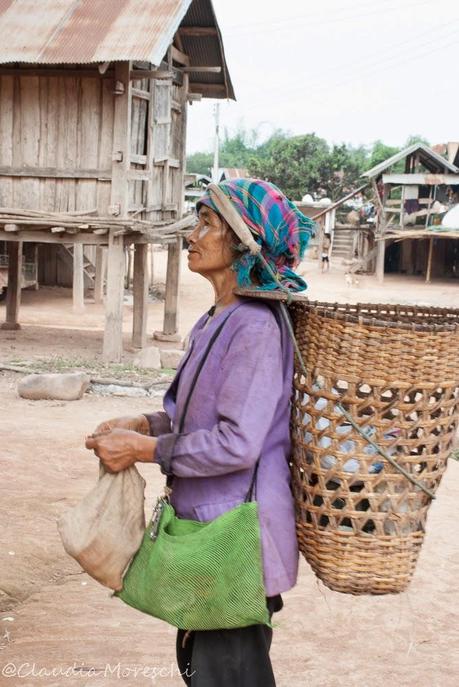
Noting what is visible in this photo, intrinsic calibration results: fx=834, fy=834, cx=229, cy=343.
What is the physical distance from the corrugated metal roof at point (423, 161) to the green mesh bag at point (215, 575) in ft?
90.4

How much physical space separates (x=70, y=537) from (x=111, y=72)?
1080 cm

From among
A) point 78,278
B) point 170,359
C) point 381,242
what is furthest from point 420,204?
point 170,359

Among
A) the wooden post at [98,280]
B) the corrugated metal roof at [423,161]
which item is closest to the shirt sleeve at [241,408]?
the wooden post at [98,280]

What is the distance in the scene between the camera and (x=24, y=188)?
1248cm

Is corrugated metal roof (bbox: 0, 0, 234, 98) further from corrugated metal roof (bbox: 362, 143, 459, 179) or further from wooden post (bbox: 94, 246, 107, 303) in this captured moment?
corrugated metal roof (bbox: 362, 143, 459, 179)

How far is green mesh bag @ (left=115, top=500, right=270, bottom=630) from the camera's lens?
79.7 inches

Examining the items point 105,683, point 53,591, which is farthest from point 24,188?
point 105,683

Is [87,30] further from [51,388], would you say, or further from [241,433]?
[241,433]

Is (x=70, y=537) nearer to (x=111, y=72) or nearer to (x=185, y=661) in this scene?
(x=185, y=661)

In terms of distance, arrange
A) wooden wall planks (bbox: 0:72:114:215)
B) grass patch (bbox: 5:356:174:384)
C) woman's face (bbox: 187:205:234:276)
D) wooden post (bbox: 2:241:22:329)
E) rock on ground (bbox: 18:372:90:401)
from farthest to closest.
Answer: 1. wooden post (bbox: 2:241:22:329)
2. wooden wall planks (bbox: 0:72:114:215)
3. grass patch (bbox: 5:356:174:384)
4. rock on ground (bbox: 18:372:90:401)
5. woman's face (bbox: 187:205:234:276)

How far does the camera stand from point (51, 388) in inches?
393

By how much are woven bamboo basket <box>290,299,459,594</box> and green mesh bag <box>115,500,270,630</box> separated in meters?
0.17

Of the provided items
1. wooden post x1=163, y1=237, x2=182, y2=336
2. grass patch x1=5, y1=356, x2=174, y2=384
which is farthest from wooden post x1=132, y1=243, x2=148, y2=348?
grass patch x1=5, y1=356, x2=174, y2=384

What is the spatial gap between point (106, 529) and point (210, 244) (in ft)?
2.62
